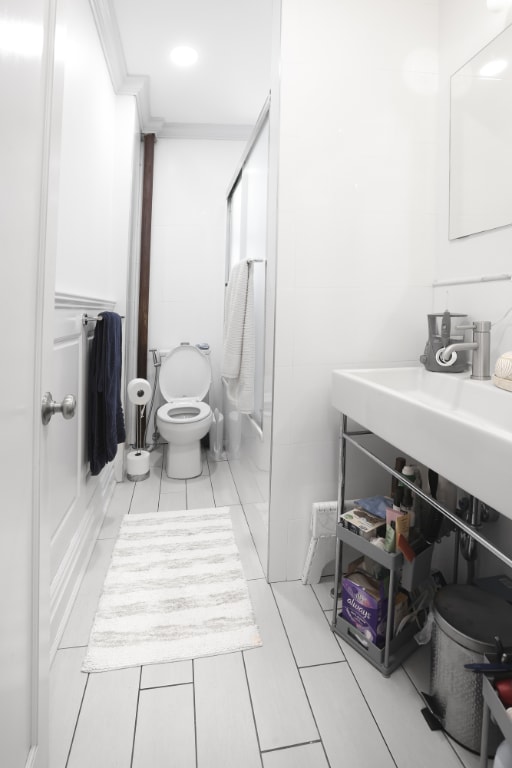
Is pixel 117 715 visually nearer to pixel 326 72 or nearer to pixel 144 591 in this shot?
pixel 144 591

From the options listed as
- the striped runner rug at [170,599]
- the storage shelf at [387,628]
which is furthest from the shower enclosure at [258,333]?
the storage shelf at [387,628]

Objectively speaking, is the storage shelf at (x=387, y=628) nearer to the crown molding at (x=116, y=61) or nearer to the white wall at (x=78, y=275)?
the white wall at (x=78, y=275)

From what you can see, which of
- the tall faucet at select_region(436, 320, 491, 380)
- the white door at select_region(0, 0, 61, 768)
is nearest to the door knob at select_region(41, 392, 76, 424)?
the white door at select_region(0, 0, 61, 768)

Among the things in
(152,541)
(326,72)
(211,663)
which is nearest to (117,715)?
A: (211,663)

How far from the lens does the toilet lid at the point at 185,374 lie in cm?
315

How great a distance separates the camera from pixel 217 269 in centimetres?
343

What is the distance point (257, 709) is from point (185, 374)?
2.34 m

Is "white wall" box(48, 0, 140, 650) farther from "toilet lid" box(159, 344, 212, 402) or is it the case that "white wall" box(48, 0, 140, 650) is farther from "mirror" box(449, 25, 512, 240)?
"mirror" box(449, 25, 512, 240)

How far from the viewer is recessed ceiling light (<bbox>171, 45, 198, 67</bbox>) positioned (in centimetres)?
237

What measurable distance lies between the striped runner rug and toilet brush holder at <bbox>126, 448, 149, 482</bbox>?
610 mm

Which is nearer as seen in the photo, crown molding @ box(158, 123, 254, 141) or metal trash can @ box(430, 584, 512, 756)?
metal trash can @ box(430, 584, 512, 756)

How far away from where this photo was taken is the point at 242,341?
6.72 feet

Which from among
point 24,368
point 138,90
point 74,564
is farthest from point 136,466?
point 138,90

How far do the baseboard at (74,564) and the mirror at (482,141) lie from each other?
193cm
